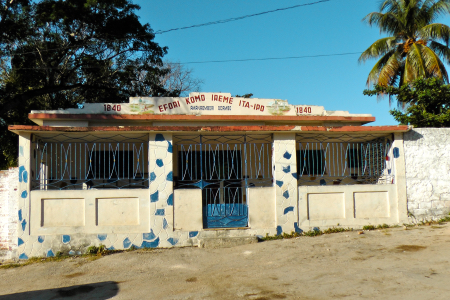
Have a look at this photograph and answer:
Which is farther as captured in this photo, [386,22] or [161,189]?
[386,22]

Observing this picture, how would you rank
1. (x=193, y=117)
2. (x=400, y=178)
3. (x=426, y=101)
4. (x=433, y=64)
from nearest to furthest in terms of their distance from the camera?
(x=400, y=178), (x=193, y=117), (x=426, y=101), (x=433, y=64)

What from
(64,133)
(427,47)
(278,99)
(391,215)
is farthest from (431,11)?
(64,133)

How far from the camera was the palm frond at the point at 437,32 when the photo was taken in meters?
14.9

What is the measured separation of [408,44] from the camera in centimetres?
1598

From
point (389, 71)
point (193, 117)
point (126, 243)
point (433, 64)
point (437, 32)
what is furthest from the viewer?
point (389, 71)

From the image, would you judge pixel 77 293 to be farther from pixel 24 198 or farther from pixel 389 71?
pixel 389 71

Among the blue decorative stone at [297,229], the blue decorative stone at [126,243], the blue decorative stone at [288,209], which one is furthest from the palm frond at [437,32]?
the blue decorative stone at [126,243]

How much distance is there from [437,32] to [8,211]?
15897 mm

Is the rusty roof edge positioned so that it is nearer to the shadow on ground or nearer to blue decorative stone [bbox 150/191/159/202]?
blue decorative stone [bbox 150/191/159/202]

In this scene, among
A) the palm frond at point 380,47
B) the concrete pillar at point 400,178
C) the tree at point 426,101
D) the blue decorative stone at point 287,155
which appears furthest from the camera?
the palm frond at point 380,47

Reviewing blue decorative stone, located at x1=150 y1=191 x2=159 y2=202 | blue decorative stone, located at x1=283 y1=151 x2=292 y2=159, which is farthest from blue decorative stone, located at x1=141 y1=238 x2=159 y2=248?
blue decorative stone, located at x1=283 y1=151 x2=292 y2=159

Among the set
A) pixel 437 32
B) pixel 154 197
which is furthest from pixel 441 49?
pixel 154 197

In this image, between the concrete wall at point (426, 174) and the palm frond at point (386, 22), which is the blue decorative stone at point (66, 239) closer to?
the concrete wall at point (426, 174)

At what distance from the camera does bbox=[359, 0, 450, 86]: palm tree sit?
1500cm
